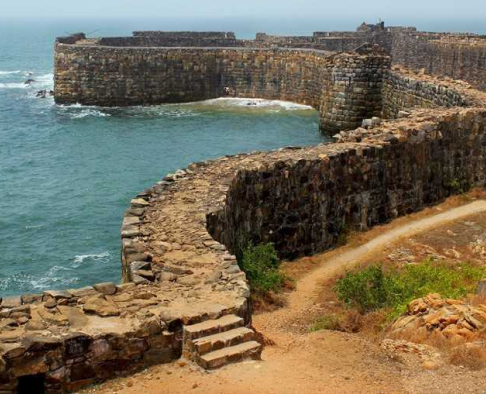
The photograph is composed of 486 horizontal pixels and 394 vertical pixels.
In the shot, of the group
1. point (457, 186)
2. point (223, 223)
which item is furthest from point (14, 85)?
point (223, 223)

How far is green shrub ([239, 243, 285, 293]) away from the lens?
1443 cm

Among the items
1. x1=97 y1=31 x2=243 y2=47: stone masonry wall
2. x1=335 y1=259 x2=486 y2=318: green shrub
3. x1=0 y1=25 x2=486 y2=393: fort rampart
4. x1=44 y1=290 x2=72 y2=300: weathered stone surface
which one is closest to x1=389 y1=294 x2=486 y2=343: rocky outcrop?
x1=335 y1=259 x2=486 y2=318: green shrub

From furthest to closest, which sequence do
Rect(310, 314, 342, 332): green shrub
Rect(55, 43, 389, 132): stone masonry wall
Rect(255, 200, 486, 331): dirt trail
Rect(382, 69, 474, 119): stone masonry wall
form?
Rect(55, 43, 389, 132): stone masonry wall, Rect(382, 69, 474, 119): stone masonry wall, Rect(255, 200, 486, 331): dirt trail, Rect(310, 314, 342, 332): green shrub

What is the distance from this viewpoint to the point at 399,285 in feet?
45.9

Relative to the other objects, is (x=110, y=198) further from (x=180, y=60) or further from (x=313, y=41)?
(x=313, y=41)

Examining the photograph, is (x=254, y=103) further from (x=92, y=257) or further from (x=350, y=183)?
(x=350, y=183)

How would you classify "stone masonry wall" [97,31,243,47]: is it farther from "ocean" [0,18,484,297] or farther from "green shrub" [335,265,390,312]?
Result: "green shrub" [335,265,390,312]

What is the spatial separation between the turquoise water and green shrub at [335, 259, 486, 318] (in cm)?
889

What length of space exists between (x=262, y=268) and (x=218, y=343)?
5542 mm

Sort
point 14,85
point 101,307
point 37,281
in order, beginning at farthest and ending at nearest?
point 14,85, point 37,281, point 101,307

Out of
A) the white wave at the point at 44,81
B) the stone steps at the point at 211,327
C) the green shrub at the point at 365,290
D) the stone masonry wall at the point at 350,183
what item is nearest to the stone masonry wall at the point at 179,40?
the white wave at the point at 44,81

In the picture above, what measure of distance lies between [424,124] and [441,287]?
6.84 m

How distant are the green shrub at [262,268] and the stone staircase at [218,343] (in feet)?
14.5

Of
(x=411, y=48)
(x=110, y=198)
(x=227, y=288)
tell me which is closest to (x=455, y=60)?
(x=411, y=48)
